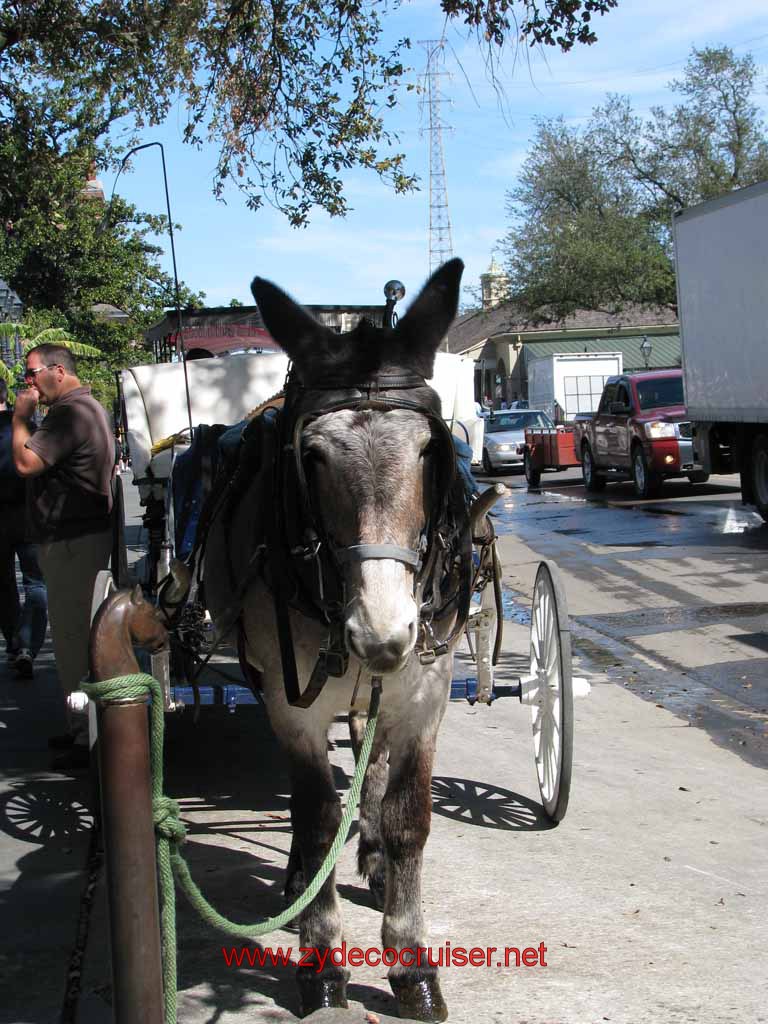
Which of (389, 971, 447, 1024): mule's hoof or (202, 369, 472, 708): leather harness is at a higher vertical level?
(202, 369, 472, 708): leather harness

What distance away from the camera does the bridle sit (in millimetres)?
3373

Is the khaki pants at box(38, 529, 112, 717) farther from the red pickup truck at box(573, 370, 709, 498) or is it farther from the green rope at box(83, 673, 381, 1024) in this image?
the red pickup truck at box(573, 370, 709, 498)

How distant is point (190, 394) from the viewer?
6945 millimetres

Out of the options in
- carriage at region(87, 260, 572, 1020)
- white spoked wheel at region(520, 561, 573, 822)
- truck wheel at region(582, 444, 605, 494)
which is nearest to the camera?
carriage at region(87, 260, 572, 1020)

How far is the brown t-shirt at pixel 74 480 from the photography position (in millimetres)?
6609

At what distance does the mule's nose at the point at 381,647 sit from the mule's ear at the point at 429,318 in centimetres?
104

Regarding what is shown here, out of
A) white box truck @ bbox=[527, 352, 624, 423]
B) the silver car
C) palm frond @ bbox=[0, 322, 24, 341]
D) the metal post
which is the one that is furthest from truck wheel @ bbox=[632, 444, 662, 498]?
the metal post

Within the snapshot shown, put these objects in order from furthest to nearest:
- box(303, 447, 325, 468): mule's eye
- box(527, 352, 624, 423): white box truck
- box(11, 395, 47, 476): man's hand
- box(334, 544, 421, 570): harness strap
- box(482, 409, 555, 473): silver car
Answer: box(527, 352, 624, 423): white box truck → box(482, 409, 555, 473): silver car → box(11, 395, 47, 476): man's hand → box(303, 447, 325, 468): mule's eye → box(334, 544, 421, 570): harness strap

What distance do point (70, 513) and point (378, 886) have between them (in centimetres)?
310

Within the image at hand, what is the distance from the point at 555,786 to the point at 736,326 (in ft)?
46.8

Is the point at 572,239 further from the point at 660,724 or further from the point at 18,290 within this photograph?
the point at 660,724

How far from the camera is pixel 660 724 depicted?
739 cm

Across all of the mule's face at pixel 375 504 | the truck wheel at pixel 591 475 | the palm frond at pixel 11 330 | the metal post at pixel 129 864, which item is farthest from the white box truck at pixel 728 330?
the metal post at pixel 129 864

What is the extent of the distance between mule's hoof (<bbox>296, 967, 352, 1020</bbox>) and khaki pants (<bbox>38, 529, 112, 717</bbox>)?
3.36m
